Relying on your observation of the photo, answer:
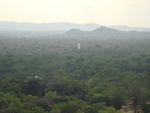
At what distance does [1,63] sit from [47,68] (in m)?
6.81

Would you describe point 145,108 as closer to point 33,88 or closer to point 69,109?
point 69,109

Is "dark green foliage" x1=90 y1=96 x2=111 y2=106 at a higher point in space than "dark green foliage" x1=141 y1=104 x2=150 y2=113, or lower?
higher

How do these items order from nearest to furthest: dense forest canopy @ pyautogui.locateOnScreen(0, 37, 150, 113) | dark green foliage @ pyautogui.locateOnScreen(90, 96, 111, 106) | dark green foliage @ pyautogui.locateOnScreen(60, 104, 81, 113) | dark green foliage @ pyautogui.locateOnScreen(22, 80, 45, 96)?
dark green foliage @ pyautogui.locateOnScreen(60, 104, 81, 113) → dense forest canopy @ pyautogui.locateOnScreen(0, 37, 150, 113) → dark green foliage @ pyautogui.locateOnScreen(90, 96, 111, 106) → dark green foliage @ pyautogui.locateOnScreen(22, 80, 45, 96)

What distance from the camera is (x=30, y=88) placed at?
2003cm

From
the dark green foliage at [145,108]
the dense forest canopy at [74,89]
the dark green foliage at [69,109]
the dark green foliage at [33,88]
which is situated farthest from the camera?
the dark green foliage at [33,88]

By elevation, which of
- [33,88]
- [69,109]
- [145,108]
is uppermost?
[69,109]

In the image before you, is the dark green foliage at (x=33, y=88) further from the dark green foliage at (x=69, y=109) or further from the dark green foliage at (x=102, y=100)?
the dark green foliage at (x=69, y=109)

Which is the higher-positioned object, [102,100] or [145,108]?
[102,100]

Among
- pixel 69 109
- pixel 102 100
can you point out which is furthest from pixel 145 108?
pixel 69 109

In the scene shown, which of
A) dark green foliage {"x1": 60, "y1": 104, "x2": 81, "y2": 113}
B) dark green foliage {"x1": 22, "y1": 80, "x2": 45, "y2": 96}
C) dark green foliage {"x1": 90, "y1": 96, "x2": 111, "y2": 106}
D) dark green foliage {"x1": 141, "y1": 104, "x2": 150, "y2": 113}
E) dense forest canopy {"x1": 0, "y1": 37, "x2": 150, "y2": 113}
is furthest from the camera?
dark green foliage {"x1": 22, "y1": 80, "x2": 45, "y2": 96}

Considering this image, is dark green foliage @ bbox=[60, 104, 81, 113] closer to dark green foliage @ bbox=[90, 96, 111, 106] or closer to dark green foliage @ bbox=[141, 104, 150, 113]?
dark green foliage @ bbox=[90, 96, 111, 106]

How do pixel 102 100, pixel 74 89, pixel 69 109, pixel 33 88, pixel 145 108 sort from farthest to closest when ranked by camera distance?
pixel 33 88 < pixel 74 89 < pixel 102 100 < pixel 145 108 < pixel 69 109

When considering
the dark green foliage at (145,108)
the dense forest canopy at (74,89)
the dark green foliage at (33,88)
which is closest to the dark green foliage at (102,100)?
the dense forest canopy at (74,89)

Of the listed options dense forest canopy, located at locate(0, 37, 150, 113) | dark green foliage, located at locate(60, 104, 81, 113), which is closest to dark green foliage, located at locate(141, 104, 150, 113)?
dense forest canopy, located at locate(0, 37, 150, 113)
